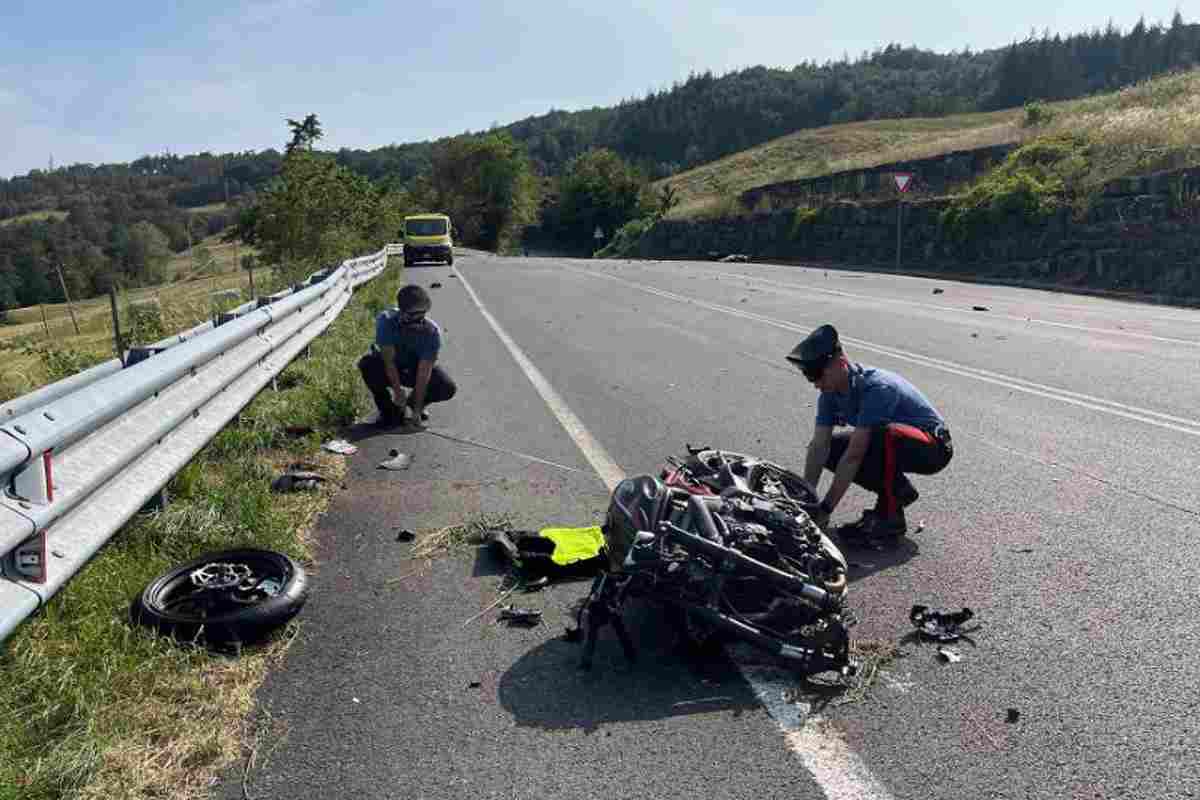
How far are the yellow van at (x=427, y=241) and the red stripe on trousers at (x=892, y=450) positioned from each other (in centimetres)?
3877

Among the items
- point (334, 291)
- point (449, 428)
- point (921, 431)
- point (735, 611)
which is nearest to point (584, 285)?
point (334, 291)

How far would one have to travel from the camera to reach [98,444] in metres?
4.27

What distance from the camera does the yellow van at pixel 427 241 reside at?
43781 millimetres

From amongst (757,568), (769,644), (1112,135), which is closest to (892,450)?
(757,568)

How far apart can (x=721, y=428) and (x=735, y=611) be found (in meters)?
4.37

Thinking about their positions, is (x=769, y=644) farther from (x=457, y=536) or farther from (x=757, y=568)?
(x=457, y=536)

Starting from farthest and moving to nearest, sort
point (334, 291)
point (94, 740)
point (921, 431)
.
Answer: point (334, 291) < point (921, 431) < point (94, 740)

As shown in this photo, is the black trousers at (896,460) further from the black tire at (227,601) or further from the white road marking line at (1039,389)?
the white road marking line at (1039,389)

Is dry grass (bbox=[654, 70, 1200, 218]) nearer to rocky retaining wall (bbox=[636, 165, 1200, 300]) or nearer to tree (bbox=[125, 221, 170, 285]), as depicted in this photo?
rocky retaining wall (bbox=[636, 165, 1200, 300])

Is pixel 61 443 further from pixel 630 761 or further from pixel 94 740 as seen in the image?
pixel 630 761

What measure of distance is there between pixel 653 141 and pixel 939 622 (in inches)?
6720

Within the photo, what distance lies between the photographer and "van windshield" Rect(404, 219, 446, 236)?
4428 cm

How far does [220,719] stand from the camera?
3.42 metres

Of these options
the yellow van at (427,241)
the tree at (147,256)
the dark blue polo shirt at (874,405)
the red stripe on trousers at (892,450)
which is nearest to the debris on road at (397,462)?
the dark blue polo shirt at (874,405)
